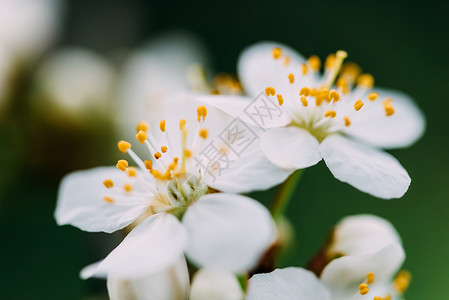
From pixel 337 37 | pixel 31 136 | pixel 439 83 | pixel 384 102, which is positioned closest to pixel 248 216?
pixel 384 102

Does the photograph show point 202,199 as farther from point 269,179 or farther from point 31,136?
point 31,136

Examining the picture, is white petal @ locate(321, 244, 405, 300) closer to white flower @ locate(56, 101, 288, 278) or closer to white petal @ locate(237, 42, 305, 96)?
white flower @ locate(56, 101, 288, 278)

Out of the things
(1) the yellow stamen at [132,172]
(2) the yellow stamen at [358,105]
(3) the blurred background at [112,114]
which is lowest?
(3) the blurred background at [112,114]

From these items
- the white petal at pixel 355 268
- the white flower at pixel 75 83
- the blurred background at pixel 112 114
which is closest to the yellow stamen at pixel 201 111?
the white petal at pixel 355 268

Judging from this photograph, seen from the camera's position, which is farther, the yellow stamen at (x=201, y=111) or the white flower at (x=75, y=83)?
the white flower at (x=75, y=83)

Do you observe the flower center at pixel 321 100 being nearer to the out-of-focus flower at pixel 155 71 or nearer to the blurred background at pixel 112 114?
the blurred background at pixel 112 114

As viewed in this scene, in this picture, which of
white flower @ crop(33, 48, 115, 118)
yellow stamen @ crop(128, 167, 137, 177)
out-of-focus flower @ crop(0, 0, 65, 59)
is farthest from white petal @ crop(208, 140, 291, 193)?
out-of-focus flower @ crop(0, 0, 65, 59)

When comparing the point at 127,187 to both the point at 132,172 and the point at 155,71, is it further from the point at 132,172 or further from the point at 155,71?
the point at 155,71

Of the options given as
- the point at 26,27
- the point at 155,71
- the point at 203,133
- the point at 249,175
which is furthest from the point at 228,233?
the point at 26,27
